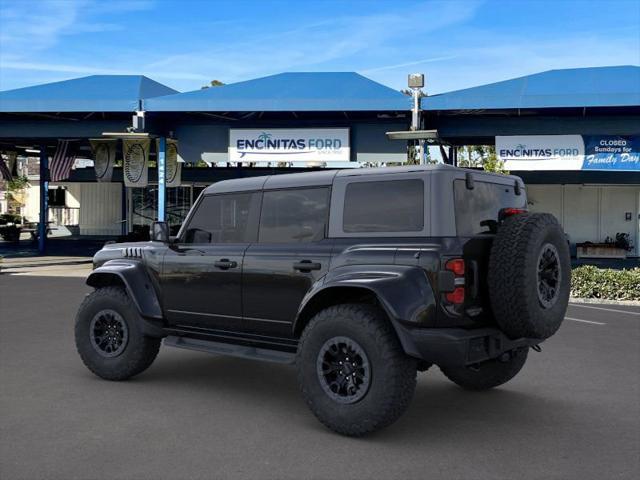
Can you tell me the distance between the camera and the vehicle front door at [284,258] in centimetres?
527

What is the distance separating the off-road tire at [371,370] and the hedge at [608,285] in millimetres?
10596

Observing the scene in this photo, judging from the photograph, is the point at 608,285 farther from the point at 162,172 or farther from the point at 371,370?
the point at 162,172

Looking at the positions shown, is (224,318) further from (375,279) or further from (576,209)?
(576,209)

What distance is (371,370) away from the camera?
4672 millimetres

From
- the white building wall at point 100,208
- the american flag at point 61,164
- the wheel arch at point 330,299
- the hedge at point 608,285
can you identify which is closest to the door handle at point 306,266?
the wheel arch at point 330,299

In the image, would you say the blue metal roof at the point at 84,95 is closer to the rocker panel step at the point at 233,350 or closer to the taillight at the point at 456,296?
the rocker panel step at the point at 233,350

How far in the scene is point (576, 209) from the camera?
1094 inches

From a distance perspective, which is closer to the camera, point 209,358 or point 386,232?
point 386,232

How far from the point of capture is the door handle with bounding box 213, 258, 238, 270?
5733 mm

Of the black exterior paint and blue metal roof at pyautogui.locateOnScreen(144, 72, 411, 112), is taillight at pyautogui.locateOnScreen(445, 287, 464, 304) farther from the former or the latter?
blue metal roof at pyautogui.locateOnScreen(144, 72, 411, 112)

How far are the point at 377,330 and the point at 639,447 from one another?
208 cm

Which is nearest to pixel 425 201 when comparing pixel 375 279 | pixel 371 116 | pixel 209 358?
pixel 375 279

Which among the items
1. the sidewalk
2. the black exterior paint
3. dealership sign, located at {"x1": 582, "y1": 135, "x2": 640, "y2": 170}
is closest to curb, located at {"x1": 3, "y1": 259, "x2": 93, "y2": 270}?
the sidewalk

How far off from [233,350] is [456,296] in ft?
7.16
